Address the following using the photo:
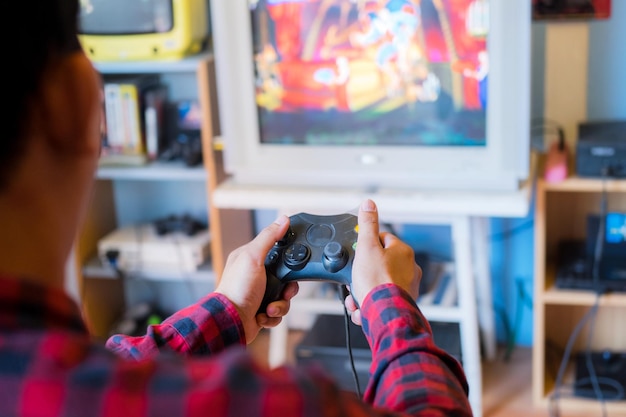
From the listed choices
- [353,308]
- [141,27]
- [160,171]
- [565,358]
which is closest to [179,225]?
[160,171]

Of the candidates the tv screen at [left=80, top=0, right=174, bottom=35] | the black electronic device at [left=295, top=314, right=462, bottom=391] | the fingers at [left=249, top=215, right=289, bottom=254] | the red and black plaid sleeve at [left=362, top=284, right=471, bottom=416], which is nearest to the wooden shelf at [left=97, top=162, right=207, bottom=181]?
the tv screen at [left=80, top=0, right=174, bottom=35]

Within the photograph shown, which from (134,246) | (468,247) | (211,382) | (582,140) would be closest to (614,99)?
(582,140)

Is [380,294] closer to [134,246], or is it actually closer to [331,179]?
[331,179]

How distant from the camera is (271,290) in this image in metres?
1.10

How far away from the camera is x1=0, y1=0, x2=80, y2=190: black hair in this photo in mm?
555

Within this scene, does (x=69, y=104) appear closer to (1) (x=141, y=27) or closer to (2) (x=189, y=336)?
(2) (x=189, y=336)

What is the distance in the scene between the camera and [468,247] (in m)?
2.22

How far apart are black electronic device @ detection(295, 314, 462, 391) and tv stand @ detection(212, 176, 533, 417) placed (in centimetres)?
5

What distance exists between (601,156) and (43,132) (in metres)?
1.82

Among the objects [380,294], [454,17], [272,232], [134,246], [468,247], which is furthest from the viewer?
[134,246]

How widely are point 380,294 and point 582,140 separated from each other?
1430 millimetres

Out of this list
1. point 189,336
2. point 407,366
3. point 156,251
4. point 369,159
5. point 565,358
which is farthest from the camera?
point 156,251

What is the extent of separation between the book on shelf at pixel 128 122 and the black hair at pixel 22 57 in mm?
1933

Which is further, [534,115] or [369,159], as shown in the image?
[534,115]
